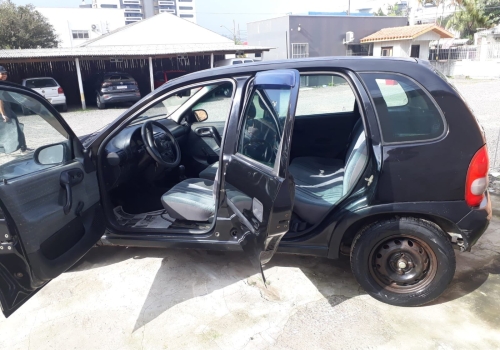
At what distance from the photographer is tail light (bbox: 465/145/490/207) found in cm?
246

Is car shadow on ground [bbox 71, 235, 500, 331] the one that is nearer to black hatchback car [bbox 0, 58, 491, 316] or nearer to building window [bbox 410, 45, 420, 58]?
black hatchback car [bbox 0, 58, 491, 316]

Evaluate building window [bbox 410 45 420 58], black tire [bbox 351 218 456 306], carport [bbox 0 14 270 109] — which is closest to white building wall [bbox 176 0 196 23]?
carport [bbox 0 14 270 109]

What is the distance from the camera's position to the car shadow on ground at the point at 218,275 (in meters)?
2.96

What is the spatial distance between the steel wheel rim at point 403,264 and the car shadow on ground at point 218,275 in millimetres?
276

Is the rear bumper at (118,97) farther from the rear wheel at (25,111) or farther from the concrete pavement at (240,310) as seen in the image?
the rear wheel at (25,111)

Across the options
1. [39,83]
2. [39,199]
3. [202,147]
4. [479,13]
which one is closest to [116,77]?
[39,83]

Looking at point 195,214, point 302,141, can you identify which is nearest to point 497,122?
point 302,141

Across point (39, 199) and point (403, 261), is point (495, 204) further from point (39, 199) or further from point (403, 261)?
point (39, 199)

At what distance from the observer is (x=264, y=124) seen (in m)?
2.62

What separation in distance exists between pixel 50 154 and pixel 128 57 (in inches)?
670

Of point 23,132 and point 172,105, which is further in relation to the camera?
point 172,105

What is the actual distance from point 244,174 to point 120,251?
186 centimetres

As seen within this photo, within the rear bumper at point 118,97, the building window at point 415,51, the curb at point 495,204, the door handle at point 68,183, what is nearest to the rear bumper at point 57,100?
the rear bumper at point 118,97

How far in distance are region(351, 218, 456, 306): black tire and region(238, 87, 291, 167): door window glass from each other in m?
0.93
